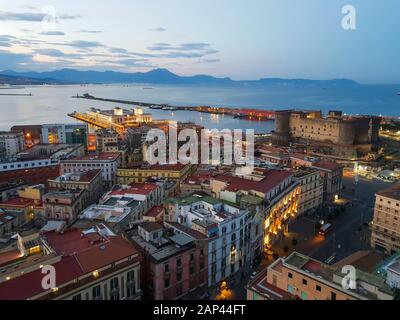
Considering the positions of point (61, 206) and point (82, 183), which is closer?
point (61, 206)

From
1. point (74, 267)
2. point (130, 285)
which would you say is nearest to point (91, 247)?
point (74, 267)

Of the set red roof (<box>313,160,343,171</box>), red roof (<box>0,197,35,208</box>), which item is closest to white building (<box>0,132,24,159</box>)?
red roof (<box>0,197,35,208</box>)

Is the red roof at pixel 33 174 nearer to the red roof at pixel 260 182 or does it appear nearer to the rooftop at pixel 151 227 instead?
the red roof at pixel 260 182

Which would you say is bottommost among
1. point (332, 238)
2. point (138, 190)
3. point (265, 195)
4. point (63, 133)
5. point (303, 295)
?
point (332, 238)

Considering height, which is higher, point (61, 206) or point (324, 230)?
point (61, 206)

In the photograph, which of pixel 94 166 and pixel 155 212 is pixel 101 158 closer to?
pixel 94 166

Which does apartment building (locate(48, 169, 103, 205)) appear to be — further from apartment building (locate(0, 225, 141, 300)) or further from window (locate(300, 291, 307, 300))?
window (locate(300, 291, 307, 300))

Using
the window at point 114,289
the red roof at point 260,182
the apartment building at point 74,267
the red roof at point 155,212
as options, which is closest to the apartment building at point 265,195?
the red roof at point 260,182
